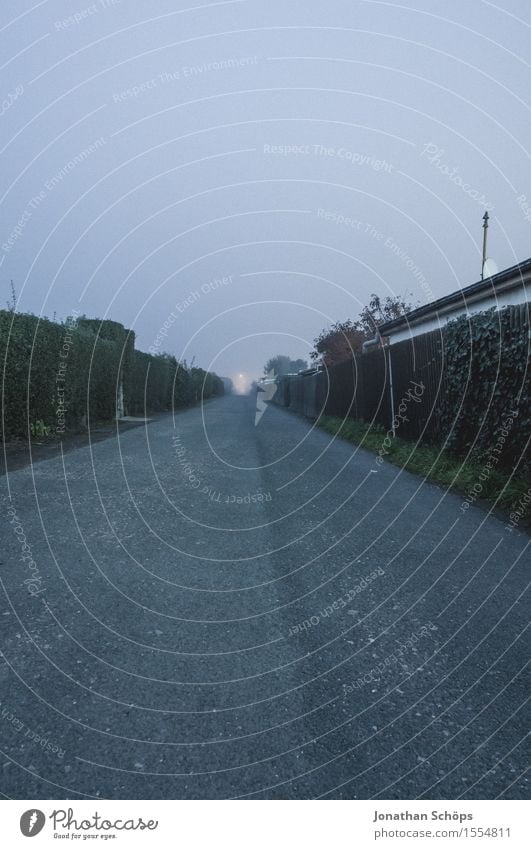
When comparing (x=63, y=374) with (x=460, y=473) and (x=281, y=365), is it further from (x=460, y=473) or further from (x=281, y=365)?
(x=281, y=365)

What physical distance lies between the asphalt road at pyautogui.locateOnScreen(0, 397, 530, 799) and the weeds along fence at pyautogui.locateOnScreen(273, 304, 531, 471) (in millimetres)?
1973

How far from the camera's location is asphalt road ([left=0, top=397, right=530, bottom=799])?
1.78m

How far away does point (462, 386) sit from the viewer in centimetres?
852

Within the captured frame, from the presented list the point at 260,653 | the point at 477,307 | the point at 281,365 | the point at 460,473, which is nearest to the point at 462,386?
the point at 460,473

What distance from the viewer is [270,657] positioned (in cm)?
256

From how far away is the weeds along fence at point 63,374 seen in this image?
36.6ft

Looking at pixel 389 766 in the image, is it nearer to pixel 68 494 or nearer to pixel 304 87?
pixel 68 494

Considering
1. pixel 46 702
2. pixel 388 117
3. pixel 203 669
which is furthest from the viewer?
pixel 388 117

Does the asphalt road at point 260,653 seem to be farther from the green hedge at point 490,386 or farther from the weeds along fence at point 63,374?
the weeds along fence at point 63,374

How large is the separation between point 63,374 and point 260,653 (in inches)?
508

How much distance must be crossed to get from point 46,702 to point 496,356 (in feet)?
23.2

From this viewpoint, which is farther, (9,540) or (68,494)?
(68,494)

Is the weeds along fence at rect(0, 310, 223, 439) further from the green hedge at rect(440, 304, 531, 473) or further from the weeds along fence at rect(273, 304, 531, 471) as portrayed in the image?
the green hedge at rect(440, 304, 531, 473)

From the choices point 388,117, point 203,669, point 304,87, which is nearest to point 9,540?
point 203,669
